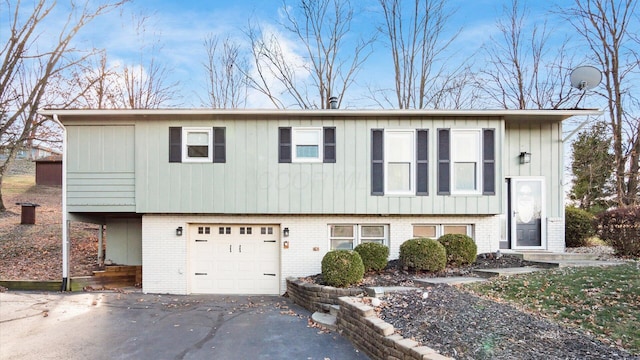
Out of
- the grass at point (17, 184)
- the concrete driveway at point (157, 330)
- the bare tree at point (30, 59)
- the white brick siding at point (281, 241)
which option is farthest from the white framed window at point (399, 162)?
the grass at point (17, 184)

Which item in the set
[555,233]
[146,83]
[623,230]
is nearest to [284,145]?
[555,233]

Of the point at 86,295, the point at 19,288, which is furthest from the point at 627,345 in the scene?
the point at 19,288

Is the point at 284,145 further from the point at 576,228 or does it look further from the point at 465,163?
the point at 576,228

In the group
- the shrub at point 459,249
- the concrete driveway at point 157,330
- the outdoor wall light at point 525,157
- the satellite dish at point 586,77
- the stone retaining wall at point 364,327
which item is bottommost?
the concrete driveway at point 157,330

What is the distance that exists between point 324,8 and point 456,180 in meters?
13.7

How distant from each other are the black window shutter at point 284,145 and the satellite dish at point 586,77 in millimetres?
8303

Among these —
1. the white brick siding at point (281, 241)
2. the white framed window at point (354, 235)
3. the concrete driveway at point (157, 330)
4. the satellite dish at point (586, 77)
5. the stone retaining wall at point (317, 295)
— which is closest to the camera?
the concrete driveway at point (157, 330)

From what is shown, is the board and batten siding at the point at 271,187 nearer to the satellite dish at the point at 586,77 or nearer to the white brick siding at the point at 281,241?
the white brick siding at the point at 281,241

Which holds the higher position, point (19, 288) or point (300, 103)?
point (300, 103)

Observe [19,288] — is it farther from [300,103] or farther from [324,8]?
[324,8]

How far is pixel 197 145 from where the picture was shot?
10172 mm

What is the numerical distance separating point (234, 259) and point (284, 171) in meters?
2.80

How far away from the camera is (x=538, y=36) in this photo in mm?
19562

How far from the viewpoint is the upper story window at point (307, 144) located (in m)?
10.1
